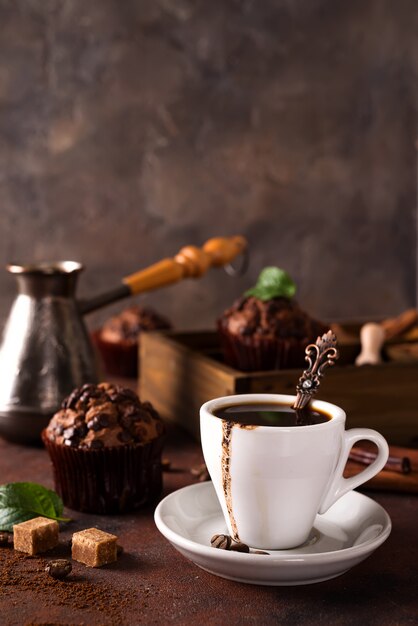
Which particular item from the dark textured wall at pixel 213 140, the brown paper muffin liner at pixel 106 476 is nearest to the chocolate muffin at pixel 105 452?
the brown paper muffin liner at pixel 106 476

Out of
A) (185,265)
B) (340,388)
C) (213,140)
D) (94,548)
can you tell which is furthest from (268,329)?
(213,140)

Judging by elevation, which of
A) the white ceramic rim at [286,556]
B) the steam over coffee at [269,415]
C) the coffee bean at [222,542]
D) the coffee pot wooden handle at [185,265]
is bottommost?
the coffee bean at [222,542]

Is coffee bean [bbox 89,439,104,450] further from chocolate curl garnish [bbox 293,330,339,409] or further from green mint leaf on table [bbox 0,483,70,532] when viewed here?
chocolate curl garnish [bbox 293,330,339,409]

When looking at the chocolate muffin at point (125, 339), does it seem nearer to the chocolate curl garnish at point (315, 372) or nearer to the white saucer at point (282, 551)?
the white saucer at point (282, 551)

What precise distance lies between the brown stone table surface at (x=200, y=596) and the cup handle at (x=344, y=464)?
93 millimetres

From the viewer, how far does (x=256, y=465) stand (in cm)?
101

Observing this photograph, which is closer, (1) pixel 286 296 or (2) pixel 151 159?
(1) pixel 286 296

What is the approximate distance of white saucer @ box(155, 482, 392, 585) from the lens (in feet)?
3.06

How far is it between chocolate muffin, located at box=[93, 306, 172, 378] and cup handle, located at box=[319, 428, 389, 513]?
1.08 meters

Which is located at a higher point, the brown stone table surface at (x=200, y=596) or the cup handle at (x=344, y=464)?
the cup handle at (x=344, y=464)

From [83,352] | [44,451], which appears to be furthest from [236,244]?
[44,451]

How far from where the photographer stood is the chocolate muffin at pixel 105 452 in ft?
4.13

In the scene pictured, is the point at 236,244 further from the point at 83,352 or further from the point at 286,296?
the point at 83,352

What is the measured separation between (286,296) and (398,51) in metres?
1.56
